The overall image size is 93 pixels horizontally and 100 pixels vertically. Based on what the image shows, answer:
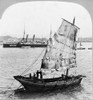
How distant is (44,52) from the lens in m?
1.27

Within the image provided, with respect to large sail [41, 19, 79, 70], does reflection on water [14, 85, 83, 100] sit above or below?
below

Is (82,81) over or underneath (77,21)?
underneath

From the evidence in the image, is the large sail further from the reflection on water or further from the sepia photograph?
the reflection on water

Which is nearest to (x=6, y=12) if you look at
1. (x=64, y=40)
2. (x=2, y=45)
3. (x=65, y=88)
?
(x=2, y=45)

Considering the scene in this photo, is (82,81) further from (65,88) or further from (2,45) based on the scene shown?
(2,45)

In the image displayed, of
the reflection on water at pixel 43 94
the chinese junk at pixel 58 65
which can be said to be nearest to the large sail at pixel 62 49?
the chinese junk at pixel 58 65

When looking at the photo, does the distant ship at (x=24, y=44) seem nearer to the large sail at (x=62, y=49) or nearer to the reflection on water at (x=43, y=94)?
the large sail at (x=62, y=49)

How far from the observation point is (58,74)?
4.19ft

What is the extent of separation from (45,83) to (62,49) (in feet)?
0.54

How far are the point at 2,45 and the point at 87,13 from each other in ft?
1.25

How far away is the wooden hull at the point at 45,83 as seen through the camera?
1243mm

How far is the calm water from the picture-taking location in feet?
4.07

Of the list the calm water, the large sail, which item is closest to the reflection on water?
the calm water

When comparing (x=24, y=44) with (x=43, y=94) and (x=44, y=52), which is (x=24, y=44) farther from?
(x=43, y=94)
